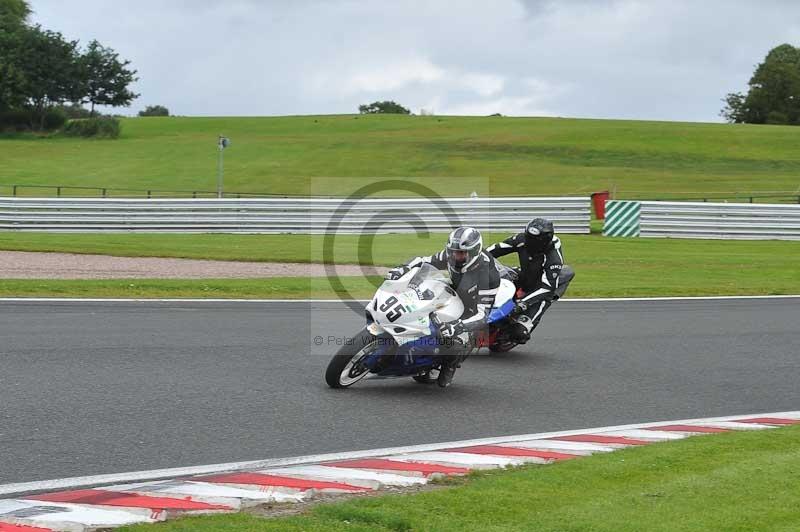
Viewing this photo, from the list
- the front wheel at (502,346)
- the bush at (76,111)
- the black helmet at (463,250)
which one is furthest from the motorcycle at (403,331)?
the bush at (76,111)

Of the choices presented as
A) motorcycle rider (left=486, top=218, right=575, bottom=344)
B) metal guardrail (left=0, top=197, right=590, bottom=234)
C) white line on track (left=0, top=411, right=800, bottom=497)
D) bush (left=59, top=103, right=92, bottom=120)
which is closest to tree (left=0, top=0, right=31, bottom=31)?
bush (left=59, top=103, right=92, bottom=120)

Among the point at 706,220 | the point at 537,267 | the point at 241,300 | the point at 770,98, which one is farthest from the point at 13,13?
the point at 537,267

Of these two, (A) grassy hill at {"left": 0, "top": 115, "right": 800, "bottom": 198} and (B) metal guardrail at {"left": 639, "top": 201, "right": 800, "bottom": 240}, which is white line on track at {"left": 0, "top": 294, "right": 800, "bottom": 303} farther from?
(A) grassy hill at {"left": 0, "top": 115, "right": 800, "bottom": 198}

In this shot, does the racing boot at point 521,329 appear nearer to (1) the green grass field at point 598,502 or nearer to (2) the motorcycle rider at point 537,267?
(2) the motorcycle rider at point 537,267

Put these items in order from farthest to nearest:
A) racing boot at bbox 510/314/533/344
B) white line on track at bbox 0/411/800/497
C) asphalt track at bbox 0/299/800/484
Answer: racing boot at bbox 510/314/533/344 → asphalt track at bbox 0/299/800/484 → white line on track at bbox 0/411/800/497

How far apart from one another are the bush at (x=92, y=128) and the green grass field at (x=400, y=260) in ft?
180

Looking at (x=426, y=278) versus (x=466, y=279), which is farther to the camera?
(x=466, y=279)

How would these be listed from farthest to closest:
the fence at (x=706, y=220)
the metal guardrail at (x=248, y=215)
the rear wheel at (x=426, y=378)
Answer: the fence at (x=706, y=220) → the metal guardrail at (x=248, y=215) → the rear wheel at (x=426, y=378)

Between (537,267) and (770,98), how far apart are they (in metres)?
109

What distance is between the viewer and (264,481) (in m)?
6.62

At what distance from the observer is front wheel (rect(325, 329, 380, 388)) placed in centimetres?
977

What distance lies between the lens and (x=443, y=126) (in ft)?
288

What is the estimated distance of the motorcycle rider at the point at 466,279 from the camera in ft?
33.3

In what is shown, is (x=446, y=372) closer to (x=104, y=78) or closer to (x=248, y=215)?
(x=248, y=215)
